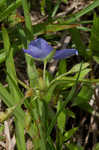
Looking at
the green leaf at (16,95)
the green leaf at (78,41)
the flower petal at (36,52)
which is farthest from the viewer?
the green leaf at (78,41)

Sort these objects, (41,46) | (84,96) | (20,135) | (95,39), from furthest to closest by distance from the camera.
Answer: (95,39) < (84,96) < (20,135) < (41,46)

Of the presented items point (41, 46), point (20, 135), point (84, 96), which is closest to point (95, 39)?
point (84, 96)

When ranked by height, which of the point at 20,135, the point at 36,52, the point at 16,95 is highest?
the point at 36,52

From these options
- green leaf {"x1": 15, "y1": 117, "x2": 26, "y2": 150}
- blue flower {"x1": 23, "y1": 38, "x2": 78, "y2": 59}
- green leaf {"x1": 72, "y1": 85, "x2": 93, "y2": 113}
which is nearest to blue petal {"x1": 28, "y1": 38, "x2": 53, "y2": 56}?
blue flower {"x1": 23, "y1": 38, "x2": 78, "y2": 59}

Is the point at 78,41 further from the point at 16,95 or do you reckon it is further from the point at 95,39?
the point at 16,95

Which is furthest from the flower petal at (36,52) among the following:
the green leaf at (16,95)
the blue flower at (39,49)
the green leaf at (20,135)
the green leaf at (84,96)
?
the green leaf at (84,96)

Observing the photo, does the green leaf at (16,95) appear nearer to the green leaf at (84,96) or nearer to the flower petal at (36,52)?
the flower petal at (36,52)

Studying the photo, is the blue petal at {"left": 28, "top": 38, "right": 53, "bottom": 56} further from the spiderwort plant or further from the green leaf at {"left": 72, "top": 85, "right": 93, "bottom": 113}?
the green leaf at {"left": 72, "top": 85, "right": 93, "bottom": 113}

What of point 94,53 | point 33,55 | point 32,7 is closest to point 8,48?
point 33,55

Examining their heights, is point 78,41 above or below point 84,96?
above

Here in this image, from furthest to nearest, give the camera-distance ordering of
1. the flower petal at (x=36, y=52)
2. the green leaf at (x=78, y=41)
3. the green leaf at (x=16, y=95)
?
the green leaf at (x=78, y=41), the green leaf at (x=16, y=95), the flower petal at (x=36, y=52)

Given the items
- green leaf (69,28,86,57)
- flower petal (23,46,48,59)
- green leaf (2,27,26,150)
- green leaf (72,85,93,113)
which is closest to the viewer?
flower petal (23,46,48,59)

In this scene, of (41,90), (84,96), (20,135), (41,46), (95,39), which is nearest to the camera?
(41,90)
